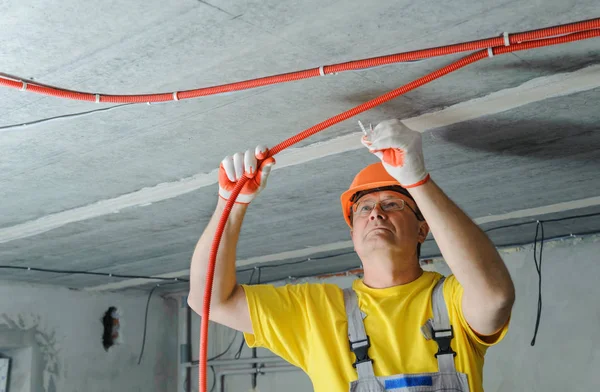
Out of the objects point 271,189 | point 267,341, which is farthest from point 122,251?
point 267,341

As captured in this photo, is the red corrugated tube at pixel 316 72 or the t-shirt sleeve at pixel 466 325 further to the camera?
the t-shirt sleeve at pixel 466 325

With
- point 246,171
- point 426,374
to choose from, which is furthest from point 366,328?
point 246,171

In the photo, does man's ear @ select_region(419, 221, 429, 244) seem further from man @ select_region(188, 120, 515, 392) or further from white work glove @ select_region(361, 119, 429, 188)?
white work glove @ select_region(361, 119, 429, 188)

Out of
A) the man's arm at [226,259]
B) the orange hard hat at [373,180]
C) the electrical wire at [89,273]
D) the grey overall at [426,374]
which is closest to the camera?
the grey overall at [426,374]

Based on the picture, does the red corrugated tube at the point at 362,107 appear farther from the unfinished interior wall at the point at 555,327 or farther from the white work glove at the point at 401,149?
the unfinished interior wall at the point at 555,327

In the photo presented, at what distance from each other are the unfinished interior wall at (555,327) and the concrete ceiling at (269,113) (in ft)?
1.16

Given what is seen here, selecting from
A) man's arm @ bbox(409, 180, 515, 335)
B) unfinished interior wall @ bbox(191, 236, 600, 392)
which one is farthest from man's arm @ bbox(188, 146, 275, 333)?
unfinished interior wall @ bbox(191, 236, 600, 392)

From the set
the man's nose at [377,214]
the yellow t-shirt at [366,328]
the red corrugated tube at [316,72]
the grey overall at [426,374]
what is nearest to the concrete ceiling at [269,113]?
the red corrugated tube at [316,72]

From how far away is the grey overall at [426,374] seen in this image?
1725 mm

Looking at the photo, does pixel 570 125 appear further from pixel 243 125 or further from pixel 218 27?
pixel 218 27

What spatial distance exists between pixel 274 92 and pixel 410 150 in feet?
1.32

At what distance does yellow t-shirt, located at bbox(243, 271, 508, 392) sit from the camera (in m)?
1.76

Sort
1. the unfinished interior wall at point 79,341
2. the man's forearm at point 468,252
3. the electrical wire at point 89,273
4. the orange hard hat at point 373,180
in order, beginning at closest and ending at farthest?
the man's forearm at point 468,252
the orange hard hat at point 373,180
the electrical wire at point 89,273
the unfinished interior wall at point 79,341

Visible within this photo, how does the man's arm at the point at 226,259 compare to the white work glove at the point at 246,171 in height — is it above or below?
below
